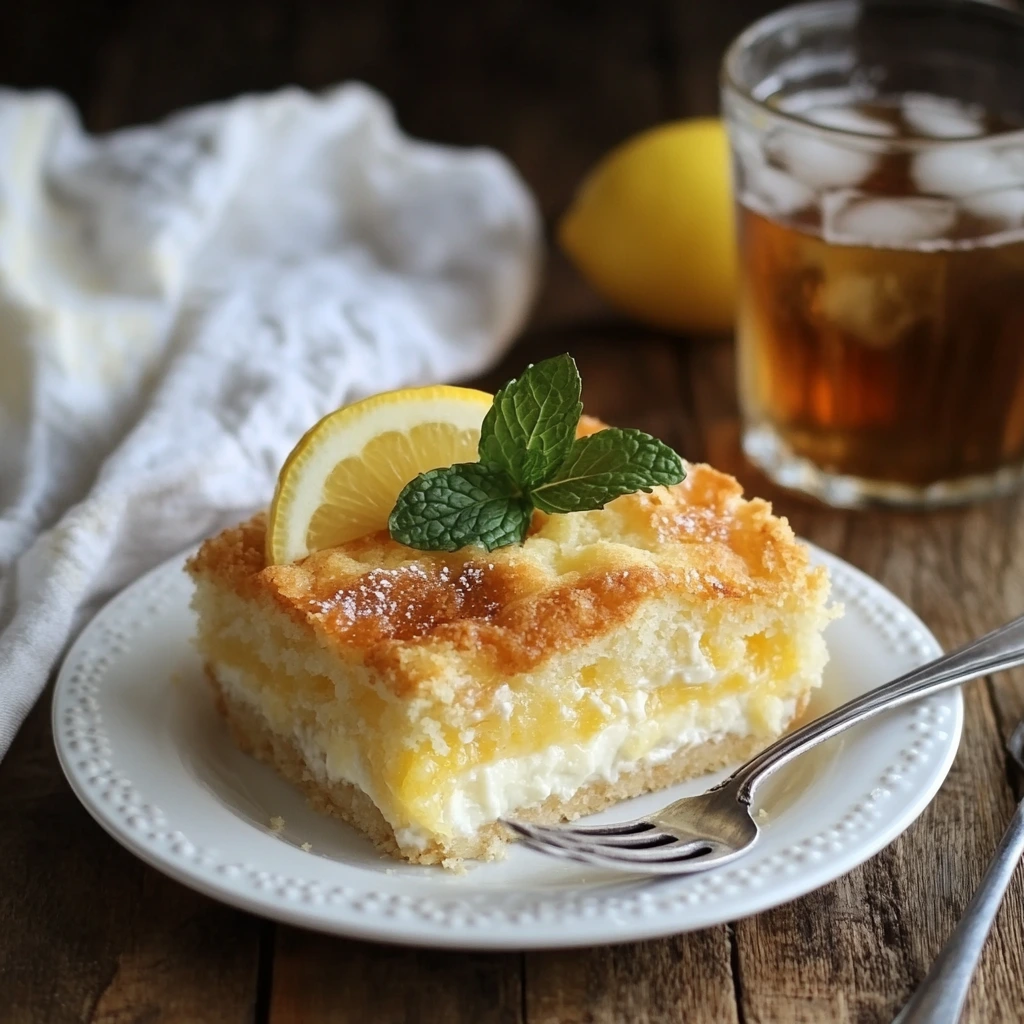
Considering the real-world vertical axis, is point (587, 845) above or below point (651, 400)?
above

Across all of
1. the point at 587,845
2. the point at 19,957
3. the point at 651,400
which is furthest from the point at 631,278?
the point at 19,957

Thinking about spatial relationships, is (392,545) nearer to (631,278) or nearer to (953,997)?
(953,997)

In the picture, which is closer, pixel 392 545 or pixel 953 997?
pixel 953 997

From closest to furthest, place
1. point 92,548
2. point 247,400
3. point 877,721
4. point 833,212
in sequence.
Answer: point 877,721 < point 92,548 < point 833,212 < point 247,400

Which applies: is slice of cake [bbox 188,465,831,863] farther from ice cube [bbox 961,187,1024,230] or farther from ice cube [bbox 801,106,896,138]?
ice cube [bbox 801,106,896,138]

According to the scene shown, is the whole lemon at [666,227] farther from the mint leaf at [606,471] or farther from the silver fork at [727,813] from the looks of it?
the silver fork at [727,813]

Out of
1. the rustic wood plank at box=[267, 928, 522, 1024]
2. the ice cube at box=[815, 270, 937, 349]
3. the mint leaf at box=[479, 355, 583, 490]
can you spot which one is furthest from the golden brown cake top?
the ice cube at box=[815, 270, 937, 349]
